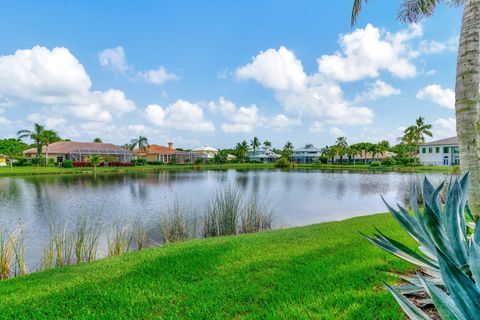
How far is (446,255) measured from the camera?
58.5 inches

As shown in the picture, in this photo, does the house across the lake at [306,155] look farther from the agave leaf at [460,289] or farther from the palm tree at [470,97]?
the agave leaf at [460,289]

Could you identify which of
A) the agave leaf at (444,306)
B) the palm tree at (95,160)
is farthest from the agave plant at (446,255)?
the palm tree at (95,160)

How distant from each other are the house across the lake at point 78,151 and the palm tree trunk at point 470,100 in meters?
48.6

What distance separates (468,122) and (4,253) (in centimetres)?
798

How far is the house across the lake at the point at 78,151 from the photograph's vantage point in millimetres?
45562

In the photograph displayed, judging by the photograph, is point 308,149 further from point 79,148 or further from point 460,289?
point 460,289

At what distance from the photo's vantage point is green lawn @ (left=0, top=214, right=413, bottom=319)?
2.62 m

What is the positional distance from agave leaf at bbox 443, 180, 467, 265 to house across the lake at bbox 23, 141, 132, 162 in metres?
49.3

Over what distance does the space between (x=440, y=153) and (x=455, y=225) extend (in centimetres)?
5168

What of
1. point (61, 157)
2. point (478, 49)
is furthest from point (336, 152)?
point (478, 49)

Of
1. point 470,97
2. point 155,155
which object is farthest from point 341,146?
point 470,97

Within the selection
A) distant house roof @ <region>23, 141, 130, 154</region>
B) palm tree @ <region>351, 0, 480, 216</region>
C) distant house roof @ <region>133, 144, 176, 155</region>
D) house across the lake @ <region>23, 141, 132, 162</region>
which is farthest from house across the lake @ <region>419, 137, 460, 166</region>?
distant house roof @ <region>23, 141, 130, 154</region>

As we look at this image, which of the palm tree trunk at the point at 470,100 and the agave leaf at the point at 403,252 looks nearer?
the agave leaf at the point at 403,252

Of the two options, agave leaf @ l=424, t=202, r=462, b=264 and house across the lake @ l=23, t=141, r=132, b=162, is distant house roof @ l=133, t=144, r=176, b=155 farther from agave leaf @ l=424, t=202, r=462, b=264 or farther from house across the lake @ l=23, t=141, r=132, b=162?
agave leaf @ l=424, t=202, r=462, b=264
